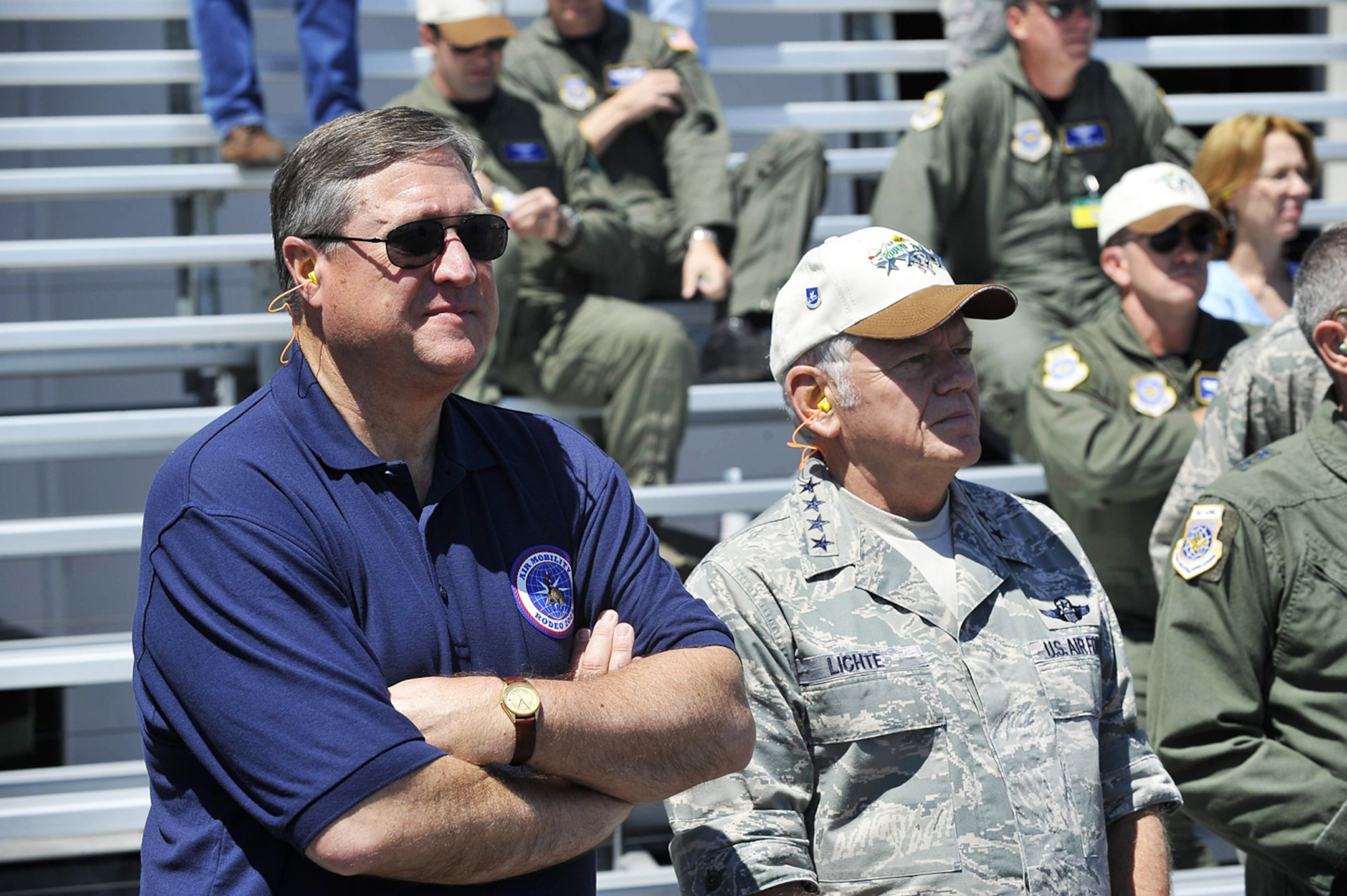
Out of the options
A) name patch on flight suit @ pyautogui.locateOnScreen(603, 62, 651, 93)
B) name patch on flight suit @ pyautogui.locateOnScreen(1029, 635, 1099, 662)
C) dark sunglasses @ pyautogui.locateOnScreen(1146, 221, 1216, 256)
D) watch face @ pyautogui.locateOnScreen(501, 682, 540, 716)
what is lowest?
name patch on flight suit @ pyautogui.locateOnScreen(1029, 635, 1099, 662)

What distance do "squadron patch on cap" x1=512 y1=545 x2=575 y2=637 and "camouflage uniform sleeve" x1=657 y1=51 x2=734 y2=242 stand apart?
271 cm

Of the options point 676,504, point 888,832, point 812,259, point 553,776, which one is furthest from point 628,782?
point 676,504

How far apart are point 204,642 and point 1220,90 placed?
6759 millimetres

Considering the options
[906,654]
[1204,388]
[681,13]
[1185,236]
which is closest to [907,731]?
[906,654]

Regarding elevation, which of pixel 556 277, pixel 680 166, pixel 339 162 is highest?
pixel 339 162

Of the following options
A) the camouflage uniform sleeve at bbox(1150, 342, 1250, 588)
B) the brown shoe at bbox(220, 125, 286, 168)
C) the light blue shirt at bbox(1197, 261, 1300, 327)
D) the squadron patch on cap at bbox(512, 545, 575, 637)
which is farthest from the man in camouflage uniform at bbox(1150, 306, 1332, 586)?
the brown shoe at bbox(220, 125, 286, 168)

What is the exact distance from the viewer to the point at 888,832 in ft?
5.71

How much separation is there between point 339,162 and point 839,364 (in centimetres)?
75

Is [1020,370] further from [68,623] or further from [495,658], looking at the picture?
[68,623]

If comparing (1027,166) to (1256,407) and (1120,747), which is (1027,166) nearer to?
(1256,407)

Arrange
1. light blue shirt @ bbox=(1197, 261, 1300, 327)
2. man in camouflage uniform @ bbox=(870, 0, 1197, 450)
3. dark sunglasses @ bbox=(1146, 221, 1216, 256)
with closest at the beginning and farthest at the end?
dark sunglasses @ bbox=(1146, 221, 1216, 256)
light blue shirt @ bbox=(1197, 261, 1300, 327)
man in camouflage uniform @ bbox=(870, 0, 1197, 450)

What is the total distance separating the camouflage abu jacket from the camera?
1735 millimetres

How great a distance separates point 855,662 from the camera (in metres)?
1.80

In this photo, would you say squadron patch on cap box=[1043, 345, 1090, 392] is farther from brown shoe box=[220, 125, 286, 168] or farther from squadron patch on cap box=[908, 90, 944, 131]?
brown shoe box=[220, 125, 286, 168]
